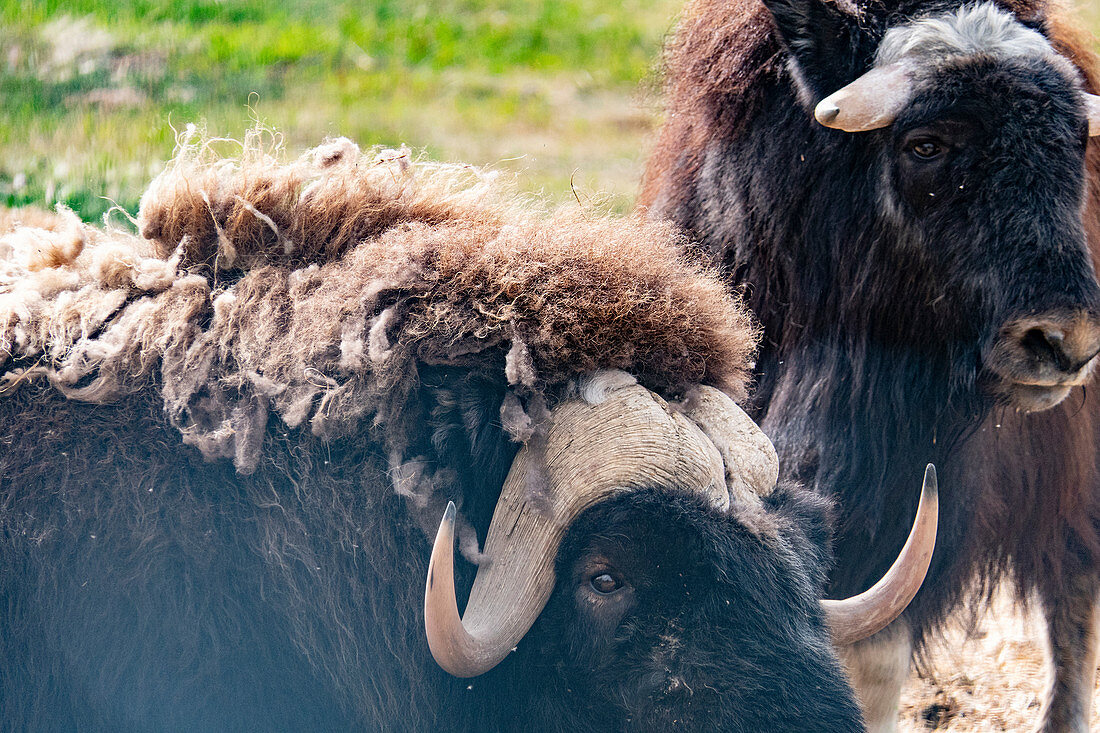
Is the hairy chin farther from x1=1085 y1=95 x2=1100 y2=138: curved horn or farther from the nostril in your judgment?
x1=1085 y1=95 x2=1100 y2=138: curved horn

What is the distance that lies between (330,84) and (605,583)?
5486mm

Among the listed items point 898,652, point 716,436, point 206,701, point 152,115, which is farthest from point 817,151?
point 152,115

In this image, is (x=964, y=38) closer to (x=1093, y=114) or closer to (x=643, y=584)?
(x=1093, y=114)

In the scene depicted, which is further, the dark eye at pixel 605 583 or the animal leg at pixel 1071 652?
the animal leg at pixel 1071 652

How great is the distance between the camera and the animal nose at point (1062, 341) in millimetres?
2350

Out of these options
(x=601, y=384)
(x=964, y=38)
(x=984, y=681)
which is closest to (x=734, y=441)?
(x=601, y=384)

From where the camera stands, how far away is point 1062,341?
7.82 feet

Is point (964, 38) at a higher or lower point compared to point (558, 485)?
higher

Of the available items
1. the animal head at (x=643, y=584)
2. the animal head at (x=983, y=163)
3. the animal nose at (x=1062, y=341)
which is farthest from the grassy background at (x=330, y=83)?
the animal nose at (x=1062, y=341)

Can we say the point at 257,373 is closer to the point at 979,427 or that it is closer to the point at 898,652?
the point at 979,427

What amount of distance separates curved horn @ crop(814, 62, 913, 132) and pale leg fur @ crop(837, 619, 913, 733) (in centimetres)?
140

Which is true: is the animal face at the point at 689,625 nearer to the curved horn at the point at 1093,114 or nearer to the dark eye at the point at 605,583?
the dark eye at the point at 605,583

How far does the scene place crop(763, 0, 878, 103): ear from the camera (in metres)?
2.64

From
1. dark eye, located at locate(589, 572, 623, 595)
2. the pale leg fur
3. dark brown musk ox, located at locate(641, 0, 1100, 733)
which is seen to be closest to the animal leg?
dark brown musk ox, located at locate(641, 0, 1100, 733)
